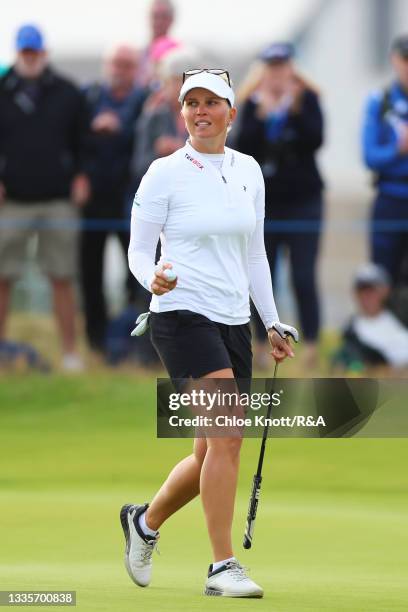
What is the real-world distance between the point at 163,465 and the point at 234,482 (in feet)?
17.8

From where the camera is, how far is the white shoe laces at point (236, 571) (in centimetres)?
684

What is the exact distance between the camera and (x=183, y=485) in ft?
23.8

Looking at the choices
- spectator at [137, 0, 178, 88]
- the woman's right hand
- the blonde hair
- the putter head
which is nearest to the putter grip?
the putter head

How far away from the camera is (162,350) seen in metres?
7.08

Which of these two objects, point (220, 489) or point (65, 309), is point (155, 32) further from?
point (220, 489)

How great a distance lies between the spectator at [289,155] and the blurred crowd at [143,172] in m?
0.01

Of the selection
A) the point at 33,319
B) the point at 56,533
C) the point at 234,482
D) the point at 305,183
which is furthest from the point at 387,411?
the point at 33,319

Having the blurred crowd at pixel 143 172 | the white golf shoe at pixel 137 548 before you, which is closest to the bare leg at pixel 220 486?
the white golf shoe at pixel 137 548

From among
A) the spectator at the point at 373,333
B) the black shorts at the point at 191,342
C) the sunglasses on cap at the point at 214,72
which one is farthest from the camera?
the spectator at the point at 373,333

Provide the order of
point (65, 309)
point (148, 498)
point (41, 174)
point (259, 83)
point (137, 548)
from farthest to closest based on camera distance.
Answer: point (65, 309) < point (41, 174) < point (259, 83) < point (148, 498) < point (137, 548)

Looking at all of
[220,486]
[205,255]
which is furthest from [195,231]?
[220,486]

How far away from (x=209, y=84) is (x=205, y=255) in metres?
0.66

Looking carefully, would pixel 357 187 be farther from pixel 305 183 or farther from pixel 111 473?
pixel 111 473

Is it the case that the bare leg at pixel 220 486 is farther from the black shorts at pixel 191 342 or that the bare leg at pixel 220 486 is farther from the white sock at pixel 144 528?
the white sock at pixel 144 528
